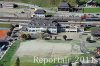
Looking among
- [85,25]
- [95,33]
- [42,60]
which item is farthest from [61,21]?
[42,60]

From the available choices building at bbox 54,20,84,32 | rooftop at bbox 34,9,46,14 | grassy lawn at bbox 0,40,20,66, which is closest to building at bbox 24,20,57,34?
building at bbox 54,20,84,32

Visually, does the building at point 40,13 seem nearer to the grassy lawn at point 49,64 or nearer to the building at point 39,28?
the building at point 39,28

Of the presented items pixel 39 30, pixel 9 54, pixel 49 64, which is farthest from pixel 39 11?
pixel 49 64

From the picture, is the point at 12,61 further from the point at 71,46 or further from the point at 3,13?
the point at 3,13

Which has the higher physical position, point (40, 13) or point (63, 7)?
point (63, 7)

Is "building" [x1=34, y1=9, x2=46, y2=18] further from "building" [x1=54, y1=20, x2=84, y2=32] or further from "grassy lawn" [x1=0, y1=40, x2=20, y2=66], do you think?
"grassy lawn" [x1=0, y1=40, x2=20, y2=66]

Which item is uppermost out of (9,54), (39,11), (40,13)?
(39,11)

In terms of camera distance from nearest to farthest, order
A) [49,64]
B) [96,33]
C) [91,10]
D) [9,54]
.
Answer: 1. [49,64]
2. [9,54]
3. [96,33]
4. [91,10]

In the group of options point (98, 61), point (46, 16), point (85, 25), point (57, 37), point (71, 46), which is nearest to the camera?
point (98, 61)

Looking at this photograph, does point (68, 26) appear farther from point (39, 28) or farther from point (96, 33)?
point (96, 33)
